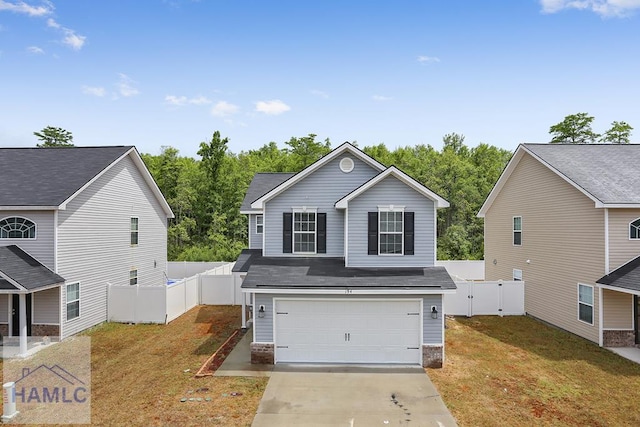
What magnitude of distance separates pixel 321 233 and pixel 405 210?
3.61 m

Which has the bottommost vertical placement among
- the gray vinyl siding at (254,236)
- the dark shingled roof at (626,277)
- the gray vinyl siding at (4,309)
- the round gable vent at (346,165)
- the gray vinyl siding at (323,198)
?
the gray vinyl siding at (4,309)

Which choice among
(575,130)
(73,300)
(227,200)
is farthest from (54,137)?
(575,130)

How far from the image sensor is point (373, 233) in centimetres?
1315

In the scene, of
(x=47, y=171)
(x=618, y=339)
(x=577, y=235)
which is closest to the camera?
(x=618, y=339)

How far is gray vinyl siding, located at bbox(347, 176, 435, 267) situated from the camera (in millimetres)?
13047

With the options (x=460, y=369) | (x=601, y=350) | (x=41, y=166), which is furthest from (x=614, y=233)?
(x=41, y=166)

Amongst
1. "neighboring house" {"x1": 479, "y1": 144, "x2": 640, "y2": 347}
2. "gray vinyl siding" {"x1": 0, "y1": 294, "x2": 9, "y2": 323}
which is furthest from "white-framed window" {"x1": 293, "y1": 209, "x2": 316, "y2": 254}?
"gray vinyl siding" {"x1": 0, "y1": 294, "x2": 9, "y2": 323}

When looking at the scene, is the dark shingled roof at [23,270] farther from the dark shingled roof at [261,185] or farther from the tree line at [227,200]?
the tree line at [227,200]

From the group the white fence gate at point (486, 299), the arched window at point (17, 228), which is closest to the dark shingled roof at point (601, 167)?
the white fence gate at point (486, 299)

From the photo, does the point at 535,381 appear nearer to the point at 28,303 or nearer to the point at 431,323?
the point at 431,323

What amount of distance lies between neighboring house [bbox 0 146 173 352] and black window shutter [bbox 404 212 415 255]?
12960mm

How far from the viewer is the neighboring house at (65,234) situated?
1377 centimetres

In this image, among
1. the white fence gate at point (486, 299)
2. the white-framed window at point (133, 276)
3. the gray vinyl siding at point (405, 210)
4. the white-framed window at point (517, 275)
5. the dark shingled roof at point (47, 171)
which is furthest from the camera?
the white-framed window at point (517, 275)

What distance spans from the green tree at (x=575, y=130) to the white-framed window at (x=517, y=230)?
33507mm
